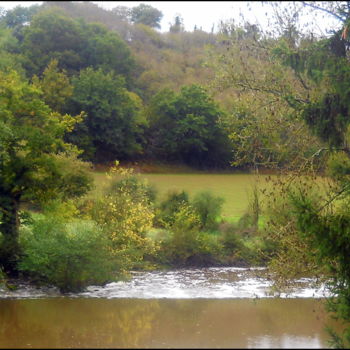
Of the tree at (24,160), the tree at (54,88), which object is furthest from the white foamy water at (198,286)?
the tree at (54,88)

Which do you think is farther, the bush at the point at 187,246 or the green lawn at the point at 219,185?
the green lawn at the point at 219,185

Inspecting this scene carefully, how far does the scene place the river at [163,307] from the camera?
15.3 metres

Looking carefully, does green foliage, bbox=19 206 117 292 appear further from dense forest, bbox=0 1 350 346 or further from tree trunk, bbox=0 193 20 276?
tree trunk, bbox=0 193 20 276

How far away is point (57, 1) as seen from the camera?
12414 millimetres

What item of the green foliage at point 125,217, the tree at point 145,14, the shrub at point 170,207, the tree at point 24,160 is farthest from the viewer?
the tree at point 145,14

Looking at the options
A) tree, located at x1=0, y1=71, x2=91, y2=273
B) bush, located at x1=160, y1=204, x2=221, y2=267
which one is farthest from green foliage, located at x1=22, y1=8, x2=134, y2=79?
tree, located at x1=0, y1=71, x2=91, y2=273

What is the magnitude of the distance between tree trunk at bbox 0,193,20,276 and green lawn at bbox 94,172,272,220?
43.2 feet

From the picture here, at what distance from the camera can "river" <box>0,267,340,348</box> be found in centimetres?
1527

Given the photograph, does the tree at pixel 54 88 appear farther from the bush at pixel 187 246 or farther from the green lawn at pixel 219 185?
the bush at pixel 187 246

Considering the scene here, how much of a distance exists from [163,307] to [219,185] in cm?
2904

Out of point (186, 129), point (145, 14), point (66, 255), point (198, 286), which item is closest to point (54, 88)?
point (145, 14)

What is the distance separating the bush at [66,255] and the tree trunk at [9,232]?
1.86 ft

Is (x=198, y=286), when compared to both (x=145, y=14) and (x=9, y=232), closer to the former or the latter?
(x=9, y=232)

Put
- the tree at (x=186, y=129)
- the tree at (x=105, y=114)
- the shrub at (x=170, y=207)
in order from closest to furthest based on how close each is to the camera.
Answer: the shrub at (x=170, y=207) < the tree at (x=105, y=114) < the tree at (x=186, y=129)
